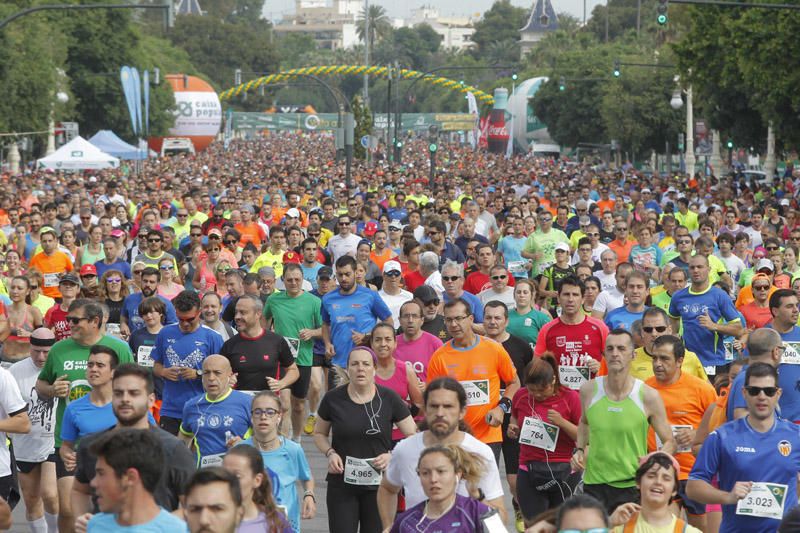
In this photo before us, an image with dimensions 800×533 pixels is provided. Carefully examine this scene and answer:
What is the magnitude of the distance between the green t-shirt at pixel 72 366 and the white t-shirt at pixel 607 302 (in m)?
4.86

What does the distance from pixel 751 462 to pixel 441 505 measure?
177cm

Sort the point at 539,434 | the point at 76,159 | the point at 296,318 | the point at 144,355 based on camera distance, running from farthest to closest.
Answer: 1. the point at 76,159
2. the point at 296,318
3. the point at 144,355
4. the point at 539,434

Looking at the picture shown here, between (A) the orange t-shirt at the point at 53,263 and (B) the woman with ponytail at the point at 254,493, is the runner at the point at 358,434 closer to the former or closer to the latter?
(B) the woman with ponytail at the point at 254,493

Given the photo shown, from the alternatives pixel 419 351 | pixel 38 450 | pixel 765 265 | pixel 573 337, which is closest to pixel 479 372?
pixel 419 351

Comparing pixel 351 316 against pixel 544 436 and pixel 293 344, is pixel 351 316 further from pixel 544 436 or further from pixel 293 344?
pixel 544 436

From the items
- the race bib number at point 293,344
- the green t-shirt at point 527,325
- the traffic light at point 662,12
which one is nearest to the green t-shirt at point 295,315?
the race bib number at point 293,344

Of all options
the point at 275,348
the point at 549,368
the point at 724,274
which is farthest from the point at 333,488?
the point at 724,274

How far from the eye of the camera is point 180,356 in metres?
10.6

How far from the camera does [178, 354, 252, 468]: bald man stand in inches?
344

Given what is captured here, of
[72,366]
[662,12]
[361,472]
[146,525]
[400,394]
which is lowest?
[361,472]

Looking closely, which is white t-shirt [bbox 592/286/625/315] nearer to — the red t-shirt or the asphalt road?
the asphalt road

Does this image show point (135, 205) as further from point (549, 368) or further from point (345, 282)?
point (549, 368)

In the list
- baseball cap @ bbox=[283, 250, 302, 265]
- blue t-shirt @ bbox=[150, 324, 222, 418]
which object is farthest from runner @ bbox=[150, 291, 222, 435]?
baseball cap @ bbox=[283, 250, 302, 265]

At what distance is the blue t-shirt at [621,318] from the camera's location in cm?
1167
